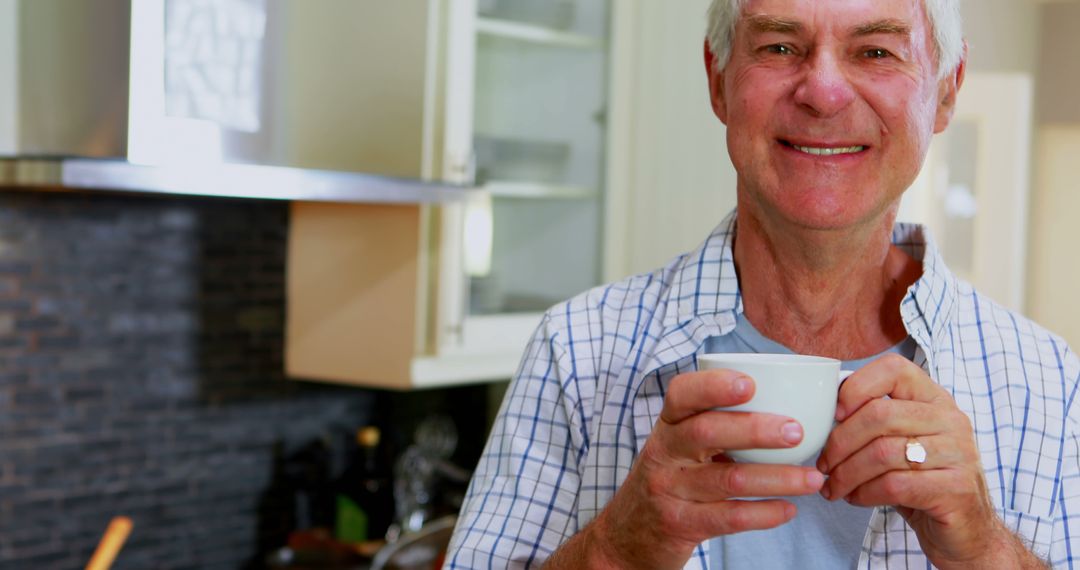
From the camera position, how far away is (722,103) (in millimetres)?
1211

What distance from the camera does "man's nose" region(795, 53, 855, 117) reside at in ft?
3.43

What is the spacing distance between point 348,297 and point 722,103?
162 cm

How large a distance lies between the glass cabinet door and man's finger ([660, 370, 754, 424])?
184 cm

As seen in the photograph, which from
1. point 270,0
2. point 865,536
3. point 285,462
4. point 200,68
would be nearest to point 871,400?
point 865,536

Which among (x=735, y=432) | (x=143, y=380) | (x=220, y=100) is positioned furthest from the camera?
(x=143, y=380)

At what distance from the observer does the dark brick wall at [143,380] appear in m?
2.39

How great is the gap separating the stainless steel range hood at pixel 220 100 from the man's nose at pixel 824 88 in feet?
3.67

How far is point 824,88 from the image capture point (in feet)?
3.43

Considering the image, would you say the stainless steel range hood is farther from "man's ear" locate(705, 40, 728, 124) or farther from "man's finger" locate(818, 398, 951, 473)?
"man's finger" locate(818, 398, 951, 473)

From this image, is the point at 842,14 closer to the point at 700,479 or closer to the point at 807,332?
the point at 807,332

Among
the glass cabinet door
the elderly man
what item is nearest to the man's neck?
the elderly man

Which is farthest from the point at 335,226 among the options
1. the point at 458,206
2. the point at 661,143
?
the point at 661,143

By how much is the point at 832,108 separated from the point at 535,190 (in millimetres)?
1807

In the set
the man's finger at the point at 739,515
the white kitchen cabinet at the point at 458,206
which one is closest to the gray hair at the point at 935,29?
the man's finger at the point at 739,515
